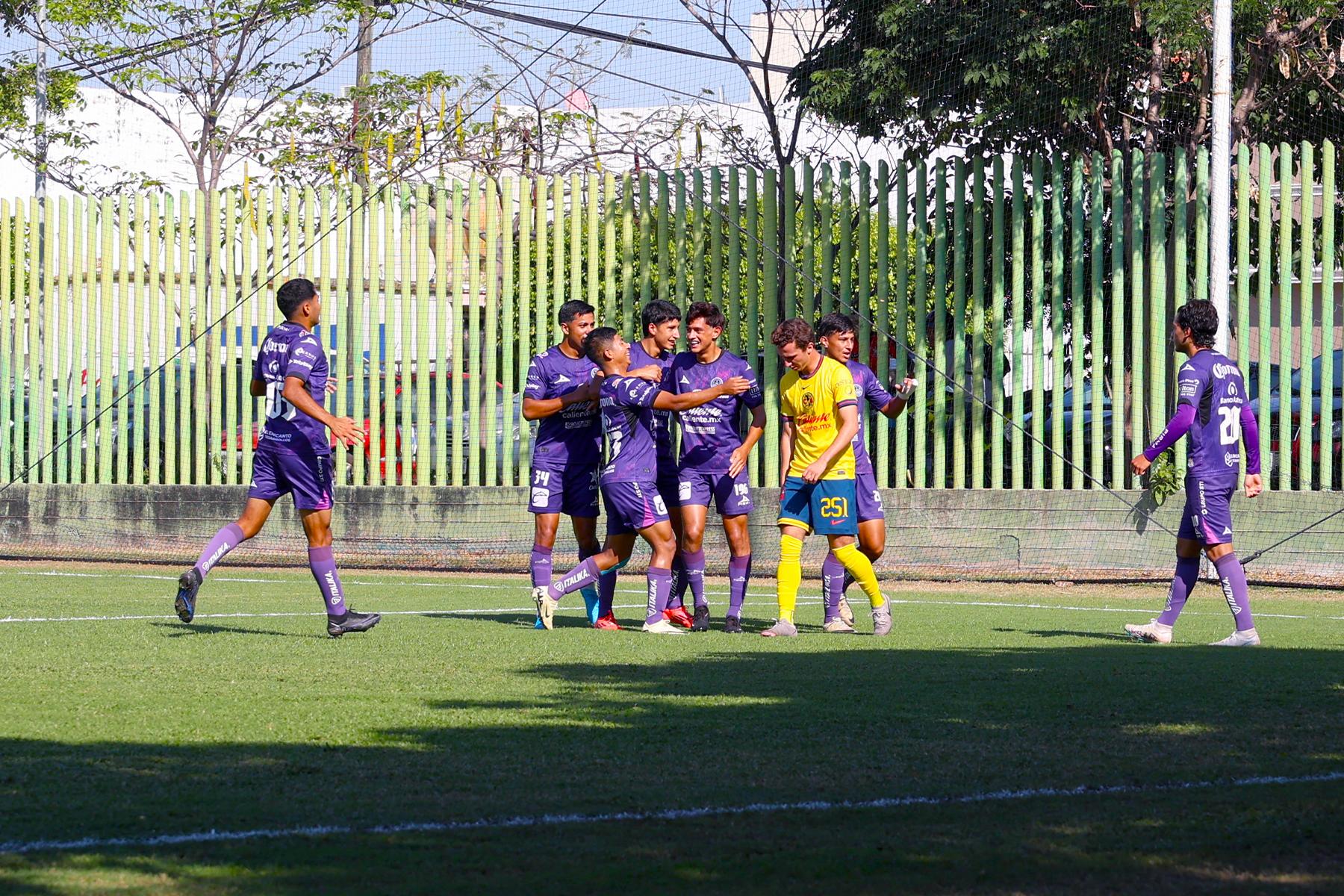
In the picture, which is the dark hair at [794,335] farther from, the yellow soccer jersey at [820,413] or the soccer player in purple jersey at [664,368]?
the soccer player in purple jersey at [664,368]

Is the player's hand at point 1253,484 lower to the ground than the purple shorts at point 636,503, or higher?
higher

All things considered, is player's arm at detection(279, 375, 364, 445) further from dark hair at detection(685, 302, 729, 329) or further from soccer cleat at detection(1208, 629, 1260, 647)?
soccer cleat at detection(1208, 629, 1260, 647)

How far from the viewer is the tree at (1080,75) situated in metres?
17.0

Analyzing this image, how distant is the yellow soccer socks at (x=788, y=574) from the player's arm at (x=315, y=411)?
253 cm

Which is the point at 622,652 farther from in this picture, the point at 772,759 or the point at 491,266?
the point at 491,266

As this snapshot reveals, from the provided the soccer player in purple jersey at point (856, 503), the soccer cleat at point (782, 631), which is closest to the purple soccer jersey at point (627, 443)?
the soccer cleat at point (782, 631)

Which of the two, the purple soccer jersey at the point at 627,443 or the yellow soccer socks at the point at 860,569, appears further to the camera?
the purple soccer jersey at the point at 627,443

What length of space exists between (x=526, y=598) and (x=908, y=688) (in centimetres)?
644

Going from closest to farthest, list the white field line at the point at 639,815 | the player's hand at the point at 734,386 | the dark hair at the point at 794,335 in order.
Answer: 1. the white field line at the point at 639,815
2. the player's hand at the point at 734,386
3. the dark hair at the point at 794,335

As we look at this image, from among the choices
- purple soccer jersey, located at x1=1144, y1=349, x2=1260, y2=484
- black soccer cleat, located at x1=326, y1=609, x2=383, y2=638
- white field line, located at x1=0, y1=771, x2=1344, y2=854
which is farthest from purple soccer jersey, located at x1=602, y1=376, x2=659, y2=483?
white field line, located at x1=0, y1=771, x2=1344, y2=854

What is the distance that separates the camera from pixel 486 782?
5.22 meters

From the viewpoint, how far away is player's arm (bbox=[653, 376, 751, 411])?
9.98m

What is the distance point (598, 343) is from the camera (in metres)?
10.3

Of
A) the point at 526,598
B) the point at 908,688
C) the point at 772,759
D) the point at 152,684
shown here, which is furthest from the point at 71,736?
the point at 526,598
